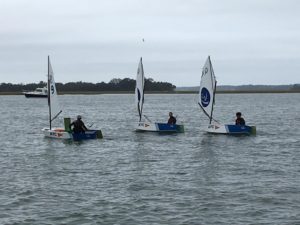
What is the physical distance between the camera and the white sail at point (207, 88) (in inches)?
1856

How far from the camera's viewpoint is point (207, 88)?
47531 millimetres

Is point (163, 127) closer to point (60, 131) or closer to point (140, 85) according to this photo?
point (140, 85)

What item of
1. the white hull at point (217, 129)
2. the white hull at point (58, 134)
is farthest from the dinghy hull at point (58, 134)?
→ the white hull at point (217, 129)

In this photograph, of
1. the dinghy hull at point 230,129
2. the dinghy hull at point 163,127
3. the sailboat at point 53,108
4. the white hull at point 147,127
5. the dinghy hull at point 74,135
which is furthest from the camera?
the white hull at point 147,127

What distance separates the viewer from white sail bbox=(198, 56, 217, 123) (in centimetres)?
4713

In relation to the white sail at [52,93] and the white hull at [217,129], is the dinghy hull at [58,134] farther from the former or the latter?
the white hull at [217,129]

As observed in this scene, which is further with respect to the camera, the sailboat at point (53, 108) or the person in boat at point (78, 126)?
the sailboat at point (53, 108)

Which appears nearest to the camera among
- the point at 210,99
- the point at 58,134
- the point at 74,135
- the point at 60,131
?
the point at 74,135

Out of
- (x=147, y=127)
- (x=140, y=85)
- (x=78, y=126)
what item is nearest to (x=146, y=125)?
(x=147, y=127)

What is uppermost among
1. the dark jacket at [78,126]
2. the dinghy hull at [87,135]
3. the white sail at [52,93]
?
the white sail at [52,93]

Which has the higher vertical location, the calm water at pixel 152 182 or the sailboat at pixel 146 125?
the sailboat at pixel 146 125

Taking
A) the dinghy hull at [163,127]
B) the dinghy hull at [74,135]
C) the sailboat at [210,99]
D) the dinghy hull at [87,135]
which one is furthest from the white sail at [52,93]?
the sailboat at [210,99]

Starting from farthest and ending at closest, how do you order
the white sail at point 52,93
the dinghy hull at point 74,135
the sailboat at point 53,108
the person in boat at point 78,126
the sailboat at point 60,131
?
1. the white sail at point 52,93
2. the sailboat at point 53,108
3. the sailboat at point 60,131
4. the dinghy hull at point 74,135
5. the person in boat at point 78,126

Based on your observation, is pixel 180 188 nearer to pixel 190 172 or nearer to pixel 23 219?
pixel 190 172
